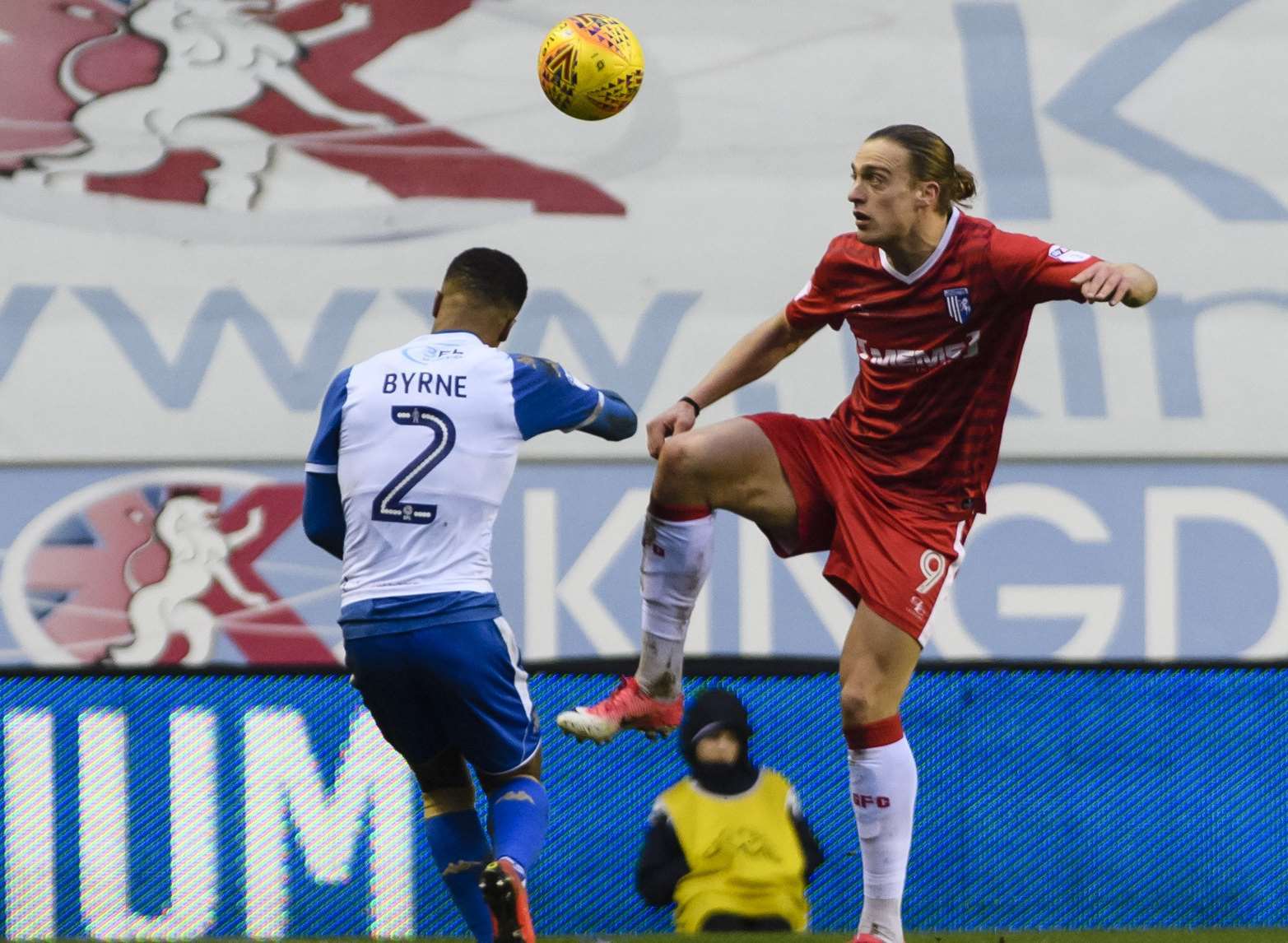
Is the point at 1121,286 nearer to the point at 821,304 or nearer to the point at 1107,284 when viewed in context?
the point at 1107,284

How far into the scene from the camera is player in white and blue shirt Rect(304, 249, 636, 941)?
401cm

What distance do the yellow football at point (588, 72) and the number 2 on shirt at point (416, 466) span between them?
117 cm

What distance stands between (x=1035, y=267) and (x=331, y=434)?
170 cm

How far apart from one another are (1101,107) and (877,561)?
4.02 m

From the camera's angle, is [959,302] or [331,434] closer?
[331,434]

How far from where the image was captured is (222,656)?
7.29m

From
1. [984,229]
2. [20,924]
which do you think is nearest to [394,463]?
[984,229]

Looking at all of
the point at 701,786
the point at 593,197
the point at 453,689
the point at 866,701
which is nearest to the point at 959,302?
the point at 866,701

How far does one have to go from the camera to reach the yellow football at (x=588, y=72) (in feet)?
15.6

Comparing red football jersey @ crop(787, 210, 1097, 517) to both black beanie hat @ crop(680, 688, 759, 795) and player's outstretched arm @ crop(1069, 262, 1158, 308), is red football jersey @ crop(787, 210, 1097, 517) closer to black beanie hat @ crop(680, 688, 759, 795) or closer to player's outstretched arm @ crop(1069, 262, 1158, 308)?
player's outstretched arm @ crop(1069, 262, 1158, 308)

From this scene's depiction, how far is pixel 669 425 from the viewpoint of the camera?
14.5ft

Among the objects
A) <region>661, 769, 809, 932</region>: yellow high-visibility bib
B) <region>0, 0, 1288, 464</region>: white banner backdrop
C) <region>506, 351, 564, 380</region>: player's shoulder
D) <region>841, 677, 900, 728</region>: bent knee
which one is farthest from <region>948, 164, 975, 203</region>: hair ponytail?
<region>0, 0, 1288, 464</region>: white banner backdrop

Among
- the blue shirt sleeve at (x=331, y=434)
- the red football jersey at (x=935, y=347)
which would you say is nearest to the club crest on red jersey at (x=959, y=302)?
the red football jersey at (x=935, y=347)

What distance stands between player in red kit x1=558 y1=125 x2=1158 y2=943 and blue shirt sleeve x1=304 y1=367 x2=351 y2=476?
790mm
